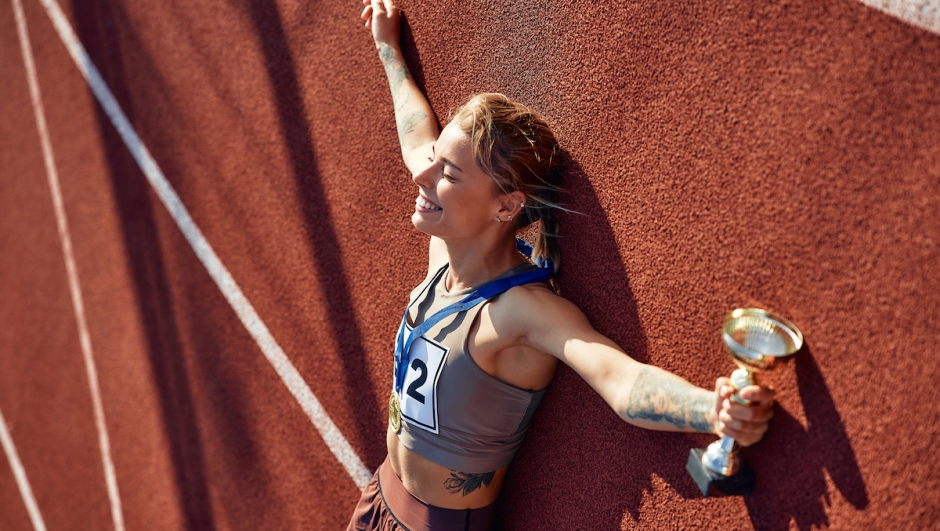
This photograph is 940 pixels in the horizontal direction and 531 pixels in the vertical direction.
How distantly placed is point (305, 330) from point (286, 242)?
20.4 inches

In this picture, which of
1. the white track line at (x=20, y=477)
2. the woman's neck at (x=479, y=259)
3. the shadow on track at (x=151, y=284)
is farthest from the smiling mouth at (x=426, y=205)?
the white track line at (x=20, y=477)

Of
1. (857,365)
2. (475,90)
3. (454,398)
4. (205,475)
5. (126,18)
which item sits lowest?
(205,475)

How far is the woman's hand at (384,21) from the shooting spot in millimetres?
3344

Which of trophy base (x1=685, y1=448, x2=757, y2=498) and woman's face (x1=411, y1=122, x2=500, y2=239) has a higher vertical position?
woman's face (x1=411, y1=122, x2=500, y2=239)

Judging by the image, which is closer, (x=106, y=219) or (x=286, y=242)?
(x=286, y=242)

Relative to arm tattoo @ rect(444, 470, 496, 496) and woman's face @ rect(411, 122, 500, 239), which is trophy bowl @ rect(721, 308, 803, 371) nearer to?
woman's face @ rect(411, 122, 500, 239)

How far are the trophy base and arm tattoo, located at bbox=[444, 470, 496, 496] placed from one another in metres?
0.84

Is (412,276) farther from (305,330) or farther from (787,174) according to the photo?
(787,174)

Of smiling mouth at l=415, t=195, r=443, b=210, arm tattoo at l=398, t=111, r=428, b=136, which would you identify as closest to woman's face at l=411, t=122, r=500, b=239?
smiling mouth at l=415, t=195, r=443, b=210

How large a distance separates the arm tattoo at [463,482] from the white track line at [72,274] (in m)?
3.39

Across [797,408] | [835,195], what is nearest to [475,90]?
[835,195]

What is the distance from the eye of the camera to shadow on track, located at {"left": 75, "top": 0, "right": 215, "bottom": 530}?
4.50 metres

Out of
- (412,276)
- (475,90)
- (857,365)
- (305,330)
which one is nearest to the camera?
(857,365)

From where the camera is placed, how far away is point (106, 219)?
512 cm
